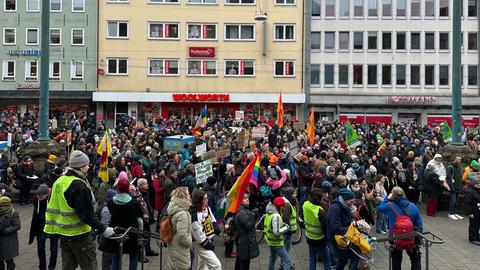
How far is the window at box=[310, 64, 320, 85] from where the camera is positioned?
43.1 meters

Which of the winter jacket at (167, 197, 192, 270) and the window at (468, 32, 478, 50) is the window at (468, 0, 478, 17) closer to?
the window at (468, 32, 478, 50)

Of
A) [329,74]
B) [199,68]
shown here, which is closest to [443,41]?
[329,74]

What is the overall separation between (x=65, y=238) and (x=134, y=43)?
121ft

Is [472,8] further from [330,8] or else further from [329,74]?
[329,74]

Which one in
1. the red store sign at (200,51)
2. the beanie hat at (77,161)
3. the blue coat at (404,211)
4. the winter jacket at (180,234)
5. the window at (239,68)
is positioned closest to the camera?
the beanie hat at (77,161)

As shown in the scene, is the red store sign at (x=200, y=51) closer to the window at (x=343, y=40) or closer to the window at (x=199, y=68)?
the window at (x=199, y=68)

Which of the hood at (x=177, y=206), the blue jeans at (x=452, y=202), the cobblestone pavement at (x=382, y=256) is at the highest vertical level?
the hood at (x=177, y=206)

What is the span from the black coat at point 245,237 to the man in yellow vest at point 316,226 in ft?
3.29

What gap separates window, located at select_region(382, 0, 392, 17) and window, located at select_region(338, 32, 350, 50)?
3.70 metres

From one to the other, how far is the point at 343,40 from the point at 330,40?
1.14m

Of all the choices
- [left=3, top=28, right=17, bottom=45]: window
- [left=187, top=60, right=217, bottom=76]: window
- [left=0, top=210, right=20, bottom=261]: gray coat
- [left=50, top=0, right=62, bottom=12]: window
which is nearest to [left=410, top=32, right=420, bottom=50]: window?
[left=187, top=60, right=217, bottom=76]: window

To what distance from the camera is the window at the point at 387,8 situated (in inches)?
1713

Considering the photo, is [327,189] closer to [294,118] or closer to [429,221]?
[429,221]

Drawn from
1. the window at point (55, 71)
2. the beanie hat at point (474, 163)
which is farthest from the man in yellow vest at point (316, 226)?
the window at point (55, 71)
